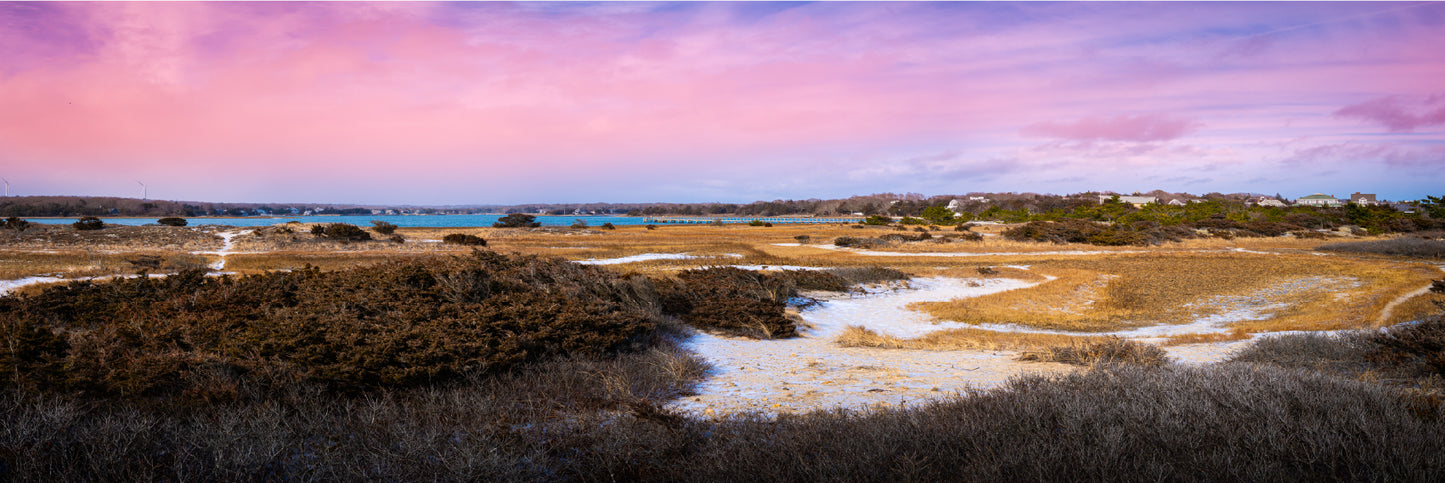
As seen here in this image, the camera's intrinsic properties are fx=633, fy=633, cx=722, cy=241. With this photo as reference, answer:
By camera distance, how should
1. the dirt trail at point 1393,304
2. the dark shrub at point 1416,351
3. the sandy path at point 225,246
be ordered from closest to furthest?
the dark shrub at point 1416,351 → the dirt trail at point 1393,304 → the sandy path at point 225,246

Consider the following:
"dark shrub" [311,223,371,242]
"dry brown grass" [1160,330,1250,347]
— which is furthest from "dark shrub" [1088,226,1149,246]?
"dark shrub" [311,223,371,242]

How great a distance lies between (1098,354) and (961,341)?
303cm

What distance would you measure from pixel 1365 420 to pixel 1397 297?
A: 17.3m

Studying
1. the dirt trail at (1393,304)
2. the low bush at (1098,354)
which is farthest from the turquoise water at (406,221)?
the dirt trail at (1393,304)

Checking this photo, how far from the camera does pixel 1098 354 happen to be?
8.02 meters

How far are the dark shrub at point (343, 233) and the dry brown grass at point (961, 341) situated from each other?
98.2 feet

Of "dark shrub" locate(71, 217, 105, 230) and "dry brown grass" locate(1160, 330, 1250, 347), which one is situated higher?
"dark shrub" locate(71, 217, 105, 230)

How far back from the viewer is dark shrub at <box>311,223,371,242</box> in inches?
1293

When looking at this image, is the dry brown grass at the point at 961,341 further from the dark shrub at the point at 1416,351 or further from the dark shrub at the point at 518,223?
the dark shrub at the point at 518,223

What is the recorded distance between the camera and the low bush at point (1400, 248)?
28875mm

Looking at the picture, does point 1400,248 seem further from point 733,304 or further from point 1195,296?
point 733,304

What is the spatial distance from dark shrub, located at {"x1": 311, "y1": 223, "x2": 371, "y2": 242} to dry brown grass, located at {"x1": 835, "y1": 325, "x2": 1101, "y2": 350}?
29946 mm

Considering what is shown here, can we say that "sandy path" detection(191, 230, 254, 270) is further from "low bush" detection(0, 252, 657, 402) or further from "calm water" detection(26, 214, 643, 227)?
"low bush" detection(0, 252, 657, 402)

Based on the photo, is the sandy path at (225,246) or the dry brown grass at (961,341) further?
the sandy path at (225,246)
